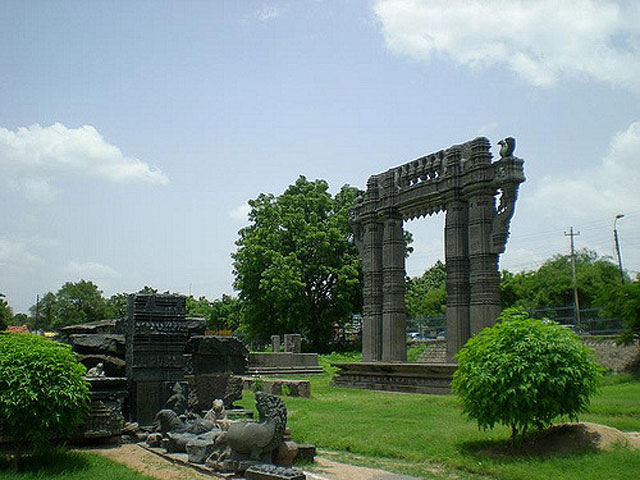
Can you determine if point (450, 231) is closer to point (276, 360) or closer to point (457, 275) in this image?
point (457, 275)

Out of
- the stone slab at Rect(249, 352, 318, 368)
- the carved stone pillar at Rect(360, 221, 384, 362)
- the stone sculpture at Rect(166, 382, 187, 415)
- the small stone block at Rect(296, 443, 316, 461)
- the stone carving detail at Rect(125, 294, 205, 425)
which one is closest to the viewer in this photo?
the small stone block at Rect(296, 443, 316, 461)

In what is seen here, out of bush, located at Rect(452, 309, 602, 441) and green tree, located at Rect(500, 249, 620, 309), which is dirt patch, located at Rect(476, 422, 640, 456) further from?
green tree, located at Rect(500, 249, 620, 309)

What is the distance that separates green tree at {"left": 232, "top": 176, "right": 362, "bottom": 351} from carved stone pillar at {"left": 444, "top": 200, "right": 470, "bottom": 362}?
1702 centimetres

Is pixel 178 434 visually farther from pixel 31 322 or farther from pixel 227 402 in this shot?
pixel 31 322

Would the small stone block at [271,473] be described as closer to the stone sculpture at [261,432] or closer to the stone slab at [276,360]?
the stone sculpture at [261,432]

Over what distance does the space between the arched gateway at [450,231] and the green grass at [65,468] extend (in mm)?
10298

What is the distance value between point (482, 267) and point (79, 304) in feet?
169

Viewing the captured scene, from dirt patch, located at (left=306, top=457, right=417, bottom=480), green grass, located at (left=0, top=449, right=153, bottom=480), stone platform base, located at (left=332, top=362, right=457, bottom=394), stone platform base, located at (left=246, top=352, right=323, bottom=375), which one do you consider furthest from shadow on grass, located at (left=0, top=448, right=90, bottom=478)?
stone platform base, located at (left=246, top=352, right=323, bottom=375)

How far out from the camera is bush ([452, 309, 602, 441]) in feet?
26.9

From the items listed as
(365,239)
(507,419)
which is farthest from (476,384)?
(365,239)

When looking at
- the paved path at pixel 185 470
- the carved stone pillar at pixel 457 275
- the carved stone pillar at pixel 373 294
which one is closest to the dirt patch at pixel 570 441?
the paved path at pixel 185 470

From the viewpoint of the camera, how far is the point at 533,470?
7.19 meters

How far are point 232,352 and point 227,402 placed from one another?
1049 millimetres

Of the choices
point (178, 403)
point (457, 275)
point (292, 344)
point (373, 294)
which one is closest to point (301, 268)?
point (292, 344)
